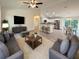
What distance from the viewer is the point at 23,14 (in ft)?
40.5

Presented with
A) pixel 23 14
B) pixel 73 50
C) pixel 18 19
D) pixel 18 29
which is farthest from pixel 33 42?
pixel 23 14

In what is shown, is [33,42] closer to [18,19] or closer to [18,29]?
[18,29]

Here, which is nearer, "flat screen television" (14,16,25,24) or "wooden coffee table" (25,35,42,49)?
"wooden coffee table" (25,35,42,49)

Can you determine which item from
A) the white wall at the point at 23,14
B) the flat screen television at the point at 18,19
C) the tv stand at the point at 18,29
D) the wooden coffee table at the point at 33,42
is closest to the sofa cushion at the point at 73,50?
the wooden coffee table at the point at 33,42

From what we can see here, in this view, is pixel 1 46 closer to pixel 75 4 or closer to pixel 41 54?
pixel 41 54

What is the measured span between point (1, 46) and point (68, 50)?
1.50m

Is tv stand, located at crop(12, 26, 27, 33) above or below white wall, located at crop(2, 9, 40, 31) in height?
below

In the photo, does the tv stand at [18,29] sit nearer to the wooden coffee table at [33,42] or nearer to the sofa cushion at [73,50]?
the wooden coffee table at [33,42]

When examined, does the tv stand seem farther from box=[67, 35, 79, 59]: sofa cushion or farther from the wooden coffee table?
box=[67, 35, 79, 59]: sofa cushion

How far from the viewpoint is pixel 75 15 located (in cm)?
743

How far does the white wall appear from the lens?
11148mm

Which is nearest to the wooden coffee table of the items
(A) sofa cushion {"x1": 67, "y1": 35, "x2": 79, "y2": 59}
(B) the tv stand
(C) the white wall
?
(A) sofa cushion {"x1": 67, "y1": 35, "x2": 79, "y2": 59}

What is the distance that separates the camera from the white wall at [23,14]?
1115 cm

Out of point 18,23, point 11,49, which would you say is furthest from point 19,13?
point 11,49
